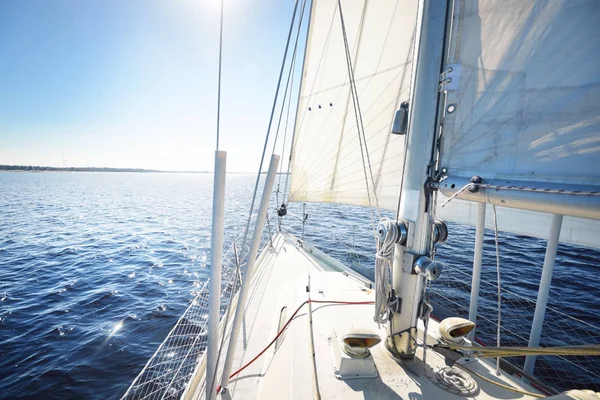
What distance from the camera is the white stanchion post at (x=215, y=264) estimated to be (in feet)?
5.94

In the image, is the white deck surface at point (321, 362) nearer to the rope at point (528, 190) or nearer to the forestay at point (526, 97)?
the rope at point (528, 190)

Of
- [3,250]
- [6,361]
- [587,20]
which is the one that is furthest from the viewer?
[3,250]

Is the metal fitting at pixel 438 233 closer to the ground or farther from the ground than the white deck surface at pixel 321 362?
farther from the ground

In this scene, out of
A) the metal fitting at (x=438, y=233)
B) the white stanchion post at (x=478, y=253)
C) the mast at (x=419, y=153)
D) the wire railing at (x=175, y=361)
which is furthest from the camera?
the wire railing at (x=175, y=361)

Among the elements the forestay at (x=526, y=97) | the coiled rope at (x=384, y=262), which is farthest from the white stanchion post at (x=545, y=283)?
the coiled rope at (x=384, y=262)

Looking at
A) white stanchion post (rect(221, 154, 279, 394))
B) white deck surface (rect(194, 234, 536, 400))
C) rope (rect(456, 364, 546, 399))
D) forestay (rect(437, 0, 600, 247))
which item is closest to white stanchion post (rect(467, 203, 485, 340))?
white deck surface (rect(194, 234, 536, 400))

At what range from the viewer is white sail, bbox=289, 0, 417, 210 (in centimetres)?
401

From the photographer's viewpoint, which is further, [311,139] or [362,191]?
[311,139]

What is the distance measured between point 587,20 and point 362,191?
12.1 ft

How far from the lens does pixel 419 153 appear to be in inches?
90.2

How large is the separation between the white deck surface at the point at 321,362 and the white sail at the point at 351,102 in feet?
5.36

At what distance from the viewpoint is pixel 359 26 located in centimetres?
500

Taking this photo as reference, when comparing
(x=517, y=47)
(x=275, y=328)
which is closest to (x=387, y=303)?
(x=275, y=328)

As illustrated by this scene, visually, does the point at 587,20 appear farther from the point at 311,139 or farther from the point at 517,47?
the point at 311,139
